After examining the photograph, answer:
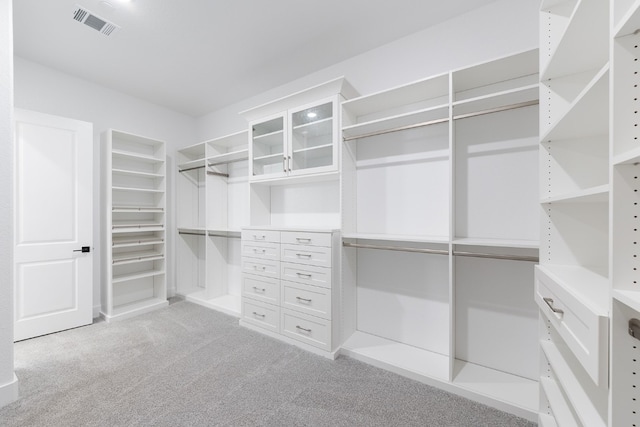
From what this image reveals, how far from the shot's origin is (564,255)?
136 cm

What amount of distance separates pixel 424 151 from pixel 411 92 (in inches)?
19.5

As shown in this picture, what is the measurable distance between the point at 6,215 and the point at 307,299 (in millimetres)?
2229

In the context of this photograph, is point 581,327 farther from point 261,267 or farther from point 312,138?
point 261,267

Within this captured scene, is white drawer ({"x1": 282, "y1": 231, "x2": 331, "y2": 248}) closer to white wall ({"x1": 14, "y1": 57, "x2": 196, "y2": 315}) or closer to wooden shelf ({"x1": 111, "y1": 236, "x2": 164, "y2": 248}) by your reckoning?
wooden shelf ({"x1": 111, "y1": 236, "x2": 164, "y2": 248})

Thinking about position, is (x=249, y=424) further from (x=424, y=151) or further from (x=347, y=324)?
(x=424, y=151)

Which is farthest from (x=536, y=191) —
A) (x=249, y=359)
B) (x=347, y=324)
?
(x=249, y=359)

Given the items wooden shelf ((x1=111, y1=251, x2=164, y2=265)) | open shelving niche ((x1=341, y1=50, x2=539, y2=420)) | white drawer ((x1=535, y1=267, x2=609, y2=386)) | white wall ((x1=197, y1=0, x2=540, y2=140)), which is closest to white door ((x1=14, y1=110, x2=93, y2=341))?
wooden shelf ((x1=111, y1=251, x2=164, y2=265))

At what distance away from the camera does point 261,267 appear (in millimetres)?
2781

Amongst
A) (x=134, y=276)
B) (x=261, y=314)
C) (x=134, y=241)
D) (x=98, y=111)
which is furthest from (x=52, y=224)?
(x=261, y=314)

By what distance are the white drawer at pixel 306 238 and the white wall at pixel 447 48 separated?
148cm

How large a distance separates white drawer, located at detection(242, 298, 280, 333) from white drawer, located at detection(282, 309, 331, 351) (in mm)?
109

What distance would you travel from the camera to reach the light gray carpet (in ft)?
5.27

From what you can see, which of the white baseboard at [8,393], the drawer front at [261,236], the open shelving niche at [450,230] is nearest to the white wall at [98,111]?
the white baseboard at [8,393]

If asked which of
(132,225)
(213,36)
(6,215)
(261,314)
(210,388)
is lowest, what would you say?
(210,388)
